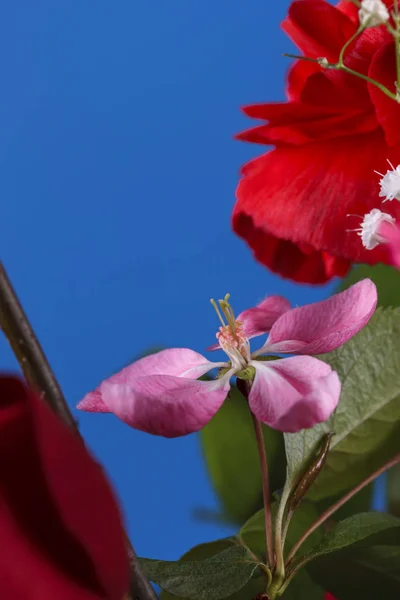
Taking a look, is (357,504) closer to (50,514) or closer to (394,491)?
(394,491)

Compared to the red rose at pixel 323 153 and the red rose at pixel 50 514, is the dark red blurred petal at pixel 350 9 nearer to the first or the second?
the red rose at pixel 323 153

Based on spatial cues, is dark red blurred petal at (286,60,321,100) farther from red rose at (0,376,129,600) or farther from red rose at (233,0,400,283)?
red rose at (0,376,129,600)

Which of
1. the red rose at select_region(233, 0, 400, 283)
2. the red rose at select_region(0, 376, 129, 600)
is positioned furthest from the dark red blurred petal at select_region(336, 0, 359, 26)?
the red rose at select_region(0, 376, 129, 600)

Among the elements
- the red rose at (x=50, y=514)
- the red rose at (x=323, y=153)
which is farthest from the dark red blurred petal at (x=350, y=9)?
the red rose at (x=50, y=514)

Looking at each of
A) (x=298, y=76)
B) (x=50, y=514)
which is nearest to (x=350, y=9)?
(x=298, y=76)
